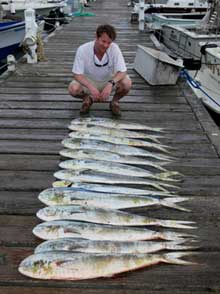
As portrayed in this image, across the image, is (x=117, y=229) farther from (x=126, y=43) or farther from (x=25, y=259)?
(x=126, y=43)

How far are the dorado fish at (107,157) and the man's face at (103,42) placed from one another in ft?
4.67

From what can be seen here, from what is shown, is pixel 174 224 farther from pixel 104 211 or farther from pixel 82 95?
pixel 82 95

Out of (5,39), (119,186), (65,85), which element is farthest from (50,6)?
(119,186)

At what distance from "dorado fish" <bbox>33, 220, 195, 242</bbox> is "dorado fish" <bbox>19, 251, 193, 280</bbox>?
0.68 feet

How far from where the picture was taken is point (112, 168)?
3516mm

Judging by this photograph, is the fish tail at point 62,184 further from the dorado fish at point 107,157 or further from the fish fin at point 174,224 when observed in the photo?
the fish fin at point 174,224

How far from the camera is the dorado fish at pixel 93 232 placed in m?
2.56

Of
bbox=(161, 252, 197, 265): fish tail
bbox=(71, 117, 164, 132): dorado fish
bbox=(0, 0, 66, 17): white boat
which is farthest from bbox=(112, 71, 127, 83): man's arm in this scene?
bbox=(0, 0, 66, 17): white boat

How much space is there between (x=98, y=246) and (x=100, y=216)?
13.0 inches

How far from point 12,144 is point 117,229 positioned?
1970 millimetres

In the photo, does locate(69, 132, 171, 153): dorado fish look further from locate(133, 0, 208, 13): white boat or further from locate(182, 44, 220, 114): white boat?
locate(133, 0, 208, 13): white boat

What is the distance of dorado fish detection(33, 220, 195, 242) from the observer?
101 inches

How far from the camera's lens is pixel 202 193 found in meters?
3.30

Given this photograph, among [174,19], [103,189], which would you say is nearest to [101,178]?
[103,189]
